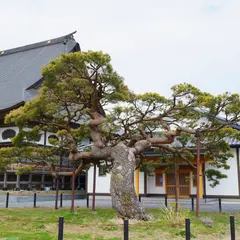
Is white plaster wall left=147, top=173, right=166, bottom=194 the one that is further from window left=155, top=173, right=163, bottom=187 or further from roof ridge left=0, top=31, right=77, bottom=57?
roof ridge left=0, top=31, right=77, bottom=57

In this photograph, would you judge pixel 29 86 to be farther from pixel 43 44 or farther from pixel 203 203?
pixel 203 203

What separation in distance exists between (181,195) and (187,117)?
43.0 ft

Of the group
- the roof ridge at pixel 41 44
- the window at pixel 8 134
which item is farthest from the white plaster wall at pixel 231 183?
the roof ridge at pixel 41 44

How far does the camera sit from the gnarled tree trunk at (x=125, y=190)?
11.3 m

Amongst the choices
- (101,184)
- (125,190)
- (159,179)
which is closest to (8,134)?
(101,184)

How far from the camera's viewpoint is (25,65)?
3162 cm

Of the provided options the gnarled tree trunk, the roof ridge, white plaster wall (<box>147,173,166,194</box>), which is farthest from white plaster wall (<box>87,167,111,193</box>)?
the gnarled tree trunk

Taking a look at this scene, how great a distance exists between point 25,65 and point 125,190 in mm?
23438

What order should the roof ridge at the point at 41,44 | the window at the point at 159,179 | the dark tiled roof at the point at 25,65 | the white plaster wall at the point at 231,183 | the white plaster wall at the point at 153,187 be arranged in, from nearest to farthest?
the white plaster wall at the point at 231,183, the white plaster wall at the point at 153,187, the window at the point at 159,179, the dark tiled roof at the point at 25,65, the roof ridge at the point at 41,44

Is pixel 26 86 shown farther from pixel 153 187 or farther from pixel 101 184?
pixel 153 187

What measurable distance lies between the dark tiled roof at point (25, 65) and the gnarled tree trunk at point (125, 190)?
601 inches

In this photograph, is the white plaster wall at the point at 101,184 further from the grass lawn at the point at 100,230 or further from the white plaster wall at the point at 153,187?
the grass lawn at the point at 100,230

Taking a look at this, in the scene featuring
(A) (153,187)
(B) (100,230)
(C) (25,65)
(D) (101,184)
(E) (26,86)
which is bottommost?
(B) (100,230)

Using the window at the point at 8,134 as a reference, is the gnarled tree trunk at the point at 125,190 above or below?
below
